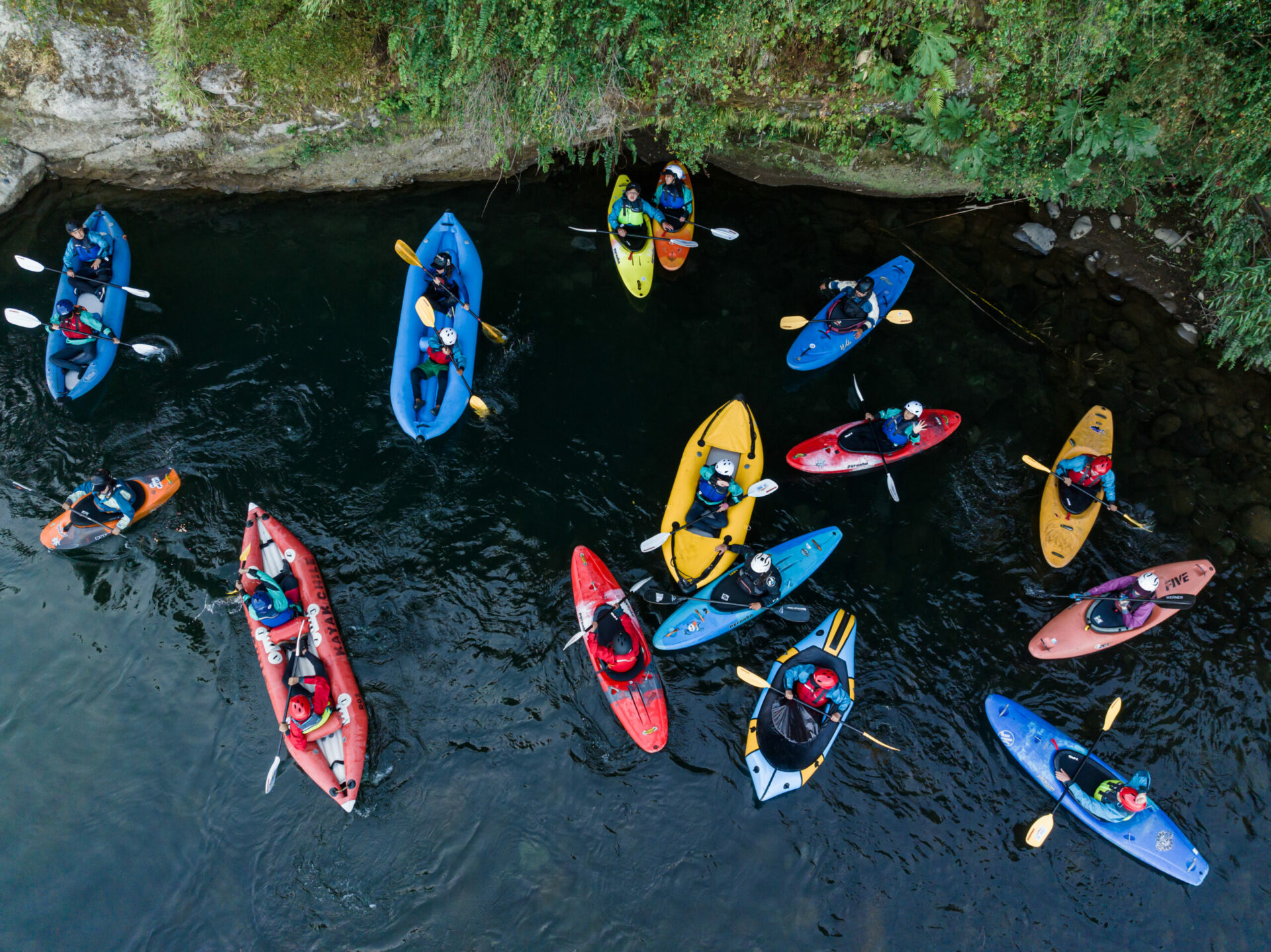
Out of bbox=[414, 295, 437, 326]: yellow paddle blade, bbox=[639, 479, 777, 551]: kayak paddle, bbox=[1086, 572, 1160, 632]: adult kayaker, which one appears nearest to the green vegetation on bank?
bbox=[414, 295, 437, 326]: yellow paddle blade

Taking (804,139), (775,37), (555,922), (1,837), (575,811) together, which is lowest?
(1,837)

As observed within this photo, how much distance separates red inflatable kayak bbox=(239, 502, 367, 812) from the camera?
8219 millimetres

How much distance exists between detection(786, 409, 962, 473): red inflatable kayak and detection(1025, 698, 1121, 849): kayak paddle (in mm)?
4180

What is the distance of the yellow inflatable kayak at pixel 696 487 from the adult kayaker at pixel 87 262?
10.0 metres

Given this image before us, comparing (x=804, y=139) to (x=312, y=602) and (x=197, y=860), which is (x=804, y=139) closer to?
(x=312, y=602)

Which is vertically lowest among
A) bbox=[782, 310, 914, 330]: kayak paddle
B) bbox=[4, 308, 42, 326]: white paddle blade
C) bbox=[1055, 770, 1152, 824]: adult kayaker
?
bbox=[1055, 770, 1152, 824]: adult kayaker

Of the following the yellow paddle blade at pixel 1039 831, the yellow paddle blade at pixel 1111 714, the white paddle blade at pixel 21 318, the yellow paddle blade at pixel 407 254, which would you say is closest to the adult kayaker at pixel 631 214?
the yellow paddle blade at pixel 407 254

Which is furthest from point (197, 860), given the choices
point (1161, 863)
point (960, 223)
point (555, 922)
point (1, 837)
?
point (960, 223)

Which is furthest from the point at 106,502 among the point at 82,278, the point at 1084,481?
the point at 1084,481

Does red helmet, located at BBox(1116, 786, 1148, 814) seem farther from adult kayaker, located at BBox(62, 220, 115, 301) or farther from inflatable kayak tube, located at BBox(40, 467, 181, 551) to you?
adult kayaker, located at BBox(62, 220, 115, 301)

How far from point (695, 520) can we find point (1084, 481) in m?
5.70

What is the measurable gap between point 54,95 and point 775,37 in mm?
11989

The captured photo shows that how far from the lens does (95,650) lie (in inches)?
362

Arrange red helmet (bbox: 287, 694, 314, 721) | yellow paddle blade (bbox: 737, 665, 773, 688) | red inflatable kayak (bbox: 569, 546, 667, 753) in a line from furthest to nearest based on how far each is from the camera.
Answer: red inflatable kayak (bbox: 569, 546, 667, 753), yellow paddle blade (bbox: 737, 665, 773, 688), red helmet (bbox: 287, 694, 314, 721)
